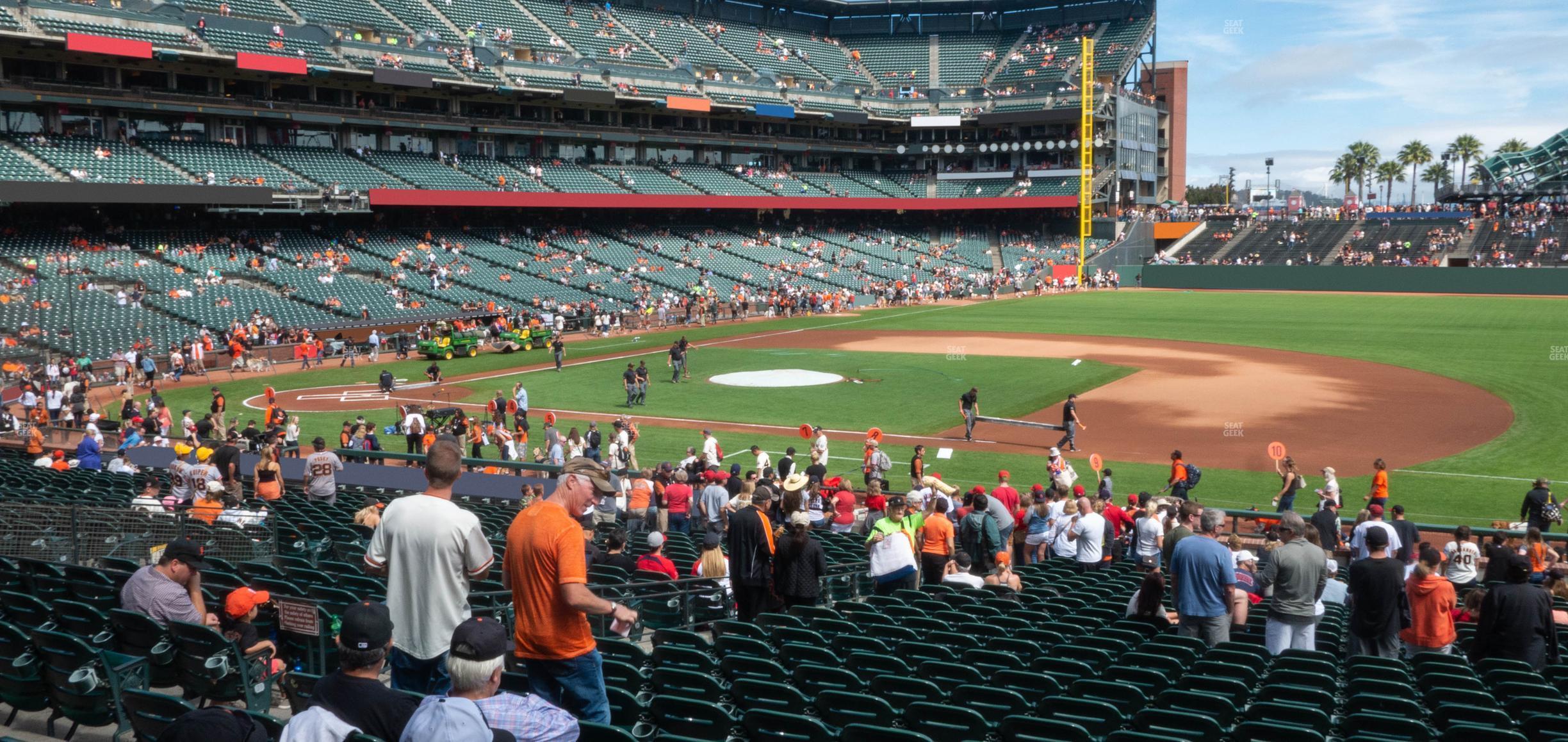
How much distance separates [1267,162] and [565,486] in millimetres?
156258

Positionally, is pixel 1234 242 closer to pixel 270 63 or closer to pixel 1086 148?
pixel 1086 148

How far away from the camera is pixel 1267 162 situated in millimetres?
146625

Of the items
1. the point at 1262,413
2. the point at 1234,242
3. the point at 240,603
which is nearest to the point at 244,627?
the point at 240,603

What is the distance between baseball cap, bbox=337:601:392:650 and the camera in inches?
213

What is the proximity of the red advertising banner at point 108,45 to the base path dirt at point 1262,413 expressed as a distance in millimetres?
40772

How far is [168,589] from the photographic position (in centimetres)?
875

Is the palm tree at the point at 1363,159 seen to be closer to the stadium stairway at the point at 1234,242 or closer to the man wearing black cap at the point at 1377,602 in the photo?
the stadium stairway at the point at 1234,242

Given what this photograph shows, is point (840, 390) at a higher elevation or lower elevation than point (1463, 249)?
lower

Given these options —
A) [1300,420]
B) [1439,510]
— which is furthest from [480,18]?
[1439,510]

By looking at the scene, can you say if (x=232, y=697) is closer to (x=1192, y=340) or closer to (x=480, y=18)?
(x=1192, y=340)

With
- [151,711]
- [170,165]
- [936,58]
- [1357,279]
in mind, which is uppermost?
[936,58]

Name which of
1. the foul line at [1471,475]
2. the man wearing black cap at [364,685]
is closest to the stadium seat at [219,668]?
the man wearing black cap at [364,685]

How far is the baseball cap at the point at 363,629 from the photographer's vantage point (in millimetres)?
5422

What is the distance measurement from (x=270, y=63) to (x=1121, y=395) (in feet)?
152
